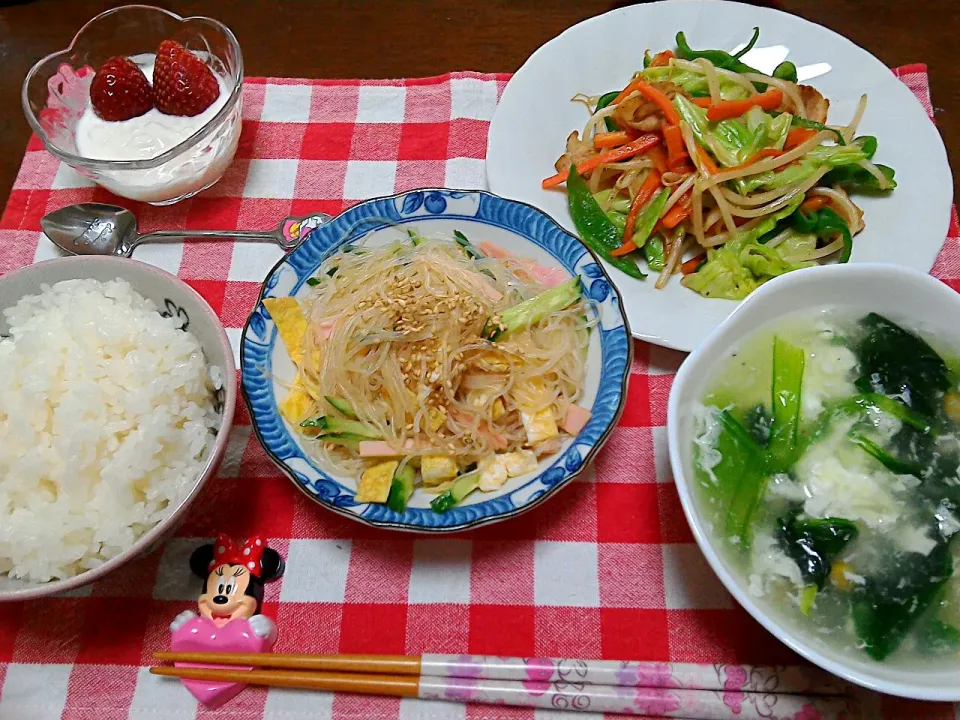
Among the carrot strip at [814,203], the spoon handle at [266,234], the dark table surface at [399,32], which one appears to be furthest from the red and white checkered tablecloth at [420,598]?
the dark table surface at [399,32]

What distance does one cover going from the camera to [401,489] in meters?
1.46

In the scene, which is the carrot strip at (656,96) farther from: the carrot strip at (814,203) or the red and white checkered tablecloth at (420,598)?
the red and white checkered tablecloth at (420,598)

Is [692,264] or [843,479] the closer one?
[843,479]

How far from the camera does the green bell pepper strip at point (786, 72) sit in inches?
85.2

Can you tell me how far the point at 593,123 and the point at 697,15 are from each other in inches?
24.0

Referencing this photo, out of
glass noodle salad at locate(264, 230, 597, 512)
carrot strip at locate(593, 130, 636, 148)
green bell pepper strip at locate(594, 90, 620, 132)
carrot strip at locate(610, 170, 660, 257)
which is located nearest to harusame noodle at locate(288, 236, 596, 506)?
glass noodle salad at locate(264, 230, 597, 512)

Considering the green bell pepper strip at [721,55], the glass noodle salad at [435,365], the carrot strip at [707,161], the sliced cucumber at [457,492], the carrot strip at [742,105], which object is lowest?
the sliced cucumber at [457,492]

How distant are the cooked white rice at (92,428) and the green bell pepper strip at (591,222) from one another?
1.12 m


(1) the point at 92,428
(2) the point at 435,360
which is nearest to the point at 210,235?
(1) the point at 92,428

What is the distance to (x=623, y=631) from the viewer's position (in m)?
1.54

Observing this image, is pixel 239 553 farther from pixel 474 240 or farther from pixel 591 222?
pixel 591 222

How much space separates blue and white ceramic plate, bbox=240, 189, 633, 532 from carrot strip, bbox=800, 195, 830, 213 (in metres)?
0.81

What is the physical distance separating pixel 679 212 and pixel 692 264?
161mm

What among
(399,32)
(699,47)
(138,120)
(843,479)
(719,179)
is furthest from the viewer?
(399,32)
